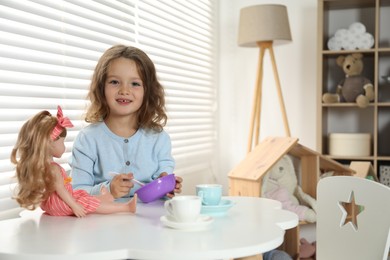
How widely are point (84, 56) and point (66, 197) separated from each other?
0.94 metres

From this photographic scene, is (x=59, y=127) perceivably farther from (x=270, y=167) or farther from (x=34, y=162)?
(x=270, y=167)

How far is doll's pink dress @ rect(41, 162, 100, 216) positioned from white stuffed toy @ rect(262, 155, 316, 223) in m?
1.23

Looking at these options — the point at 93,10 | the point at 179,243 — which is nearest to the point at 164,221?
the point at 179,243

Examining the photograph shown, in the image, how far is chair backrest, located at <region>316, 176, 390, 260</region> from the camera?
4.30 feet

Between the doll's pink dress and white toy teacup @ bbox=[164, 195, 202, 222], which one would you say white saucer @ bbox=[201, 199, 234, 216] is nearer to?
white toy teacup @ bbox=[164, 195, 202, 222]

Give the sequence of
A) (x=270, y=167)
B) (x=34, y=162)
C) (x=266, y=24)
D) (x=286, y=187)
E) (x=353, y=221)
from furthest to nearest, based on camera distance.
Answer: (x=266, y=24) → (x=286, y=187) → (x=270, y=167) → (x=353, y=221) → (x=34, y=162)

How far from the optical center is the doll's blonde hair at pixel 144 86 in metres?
1.70

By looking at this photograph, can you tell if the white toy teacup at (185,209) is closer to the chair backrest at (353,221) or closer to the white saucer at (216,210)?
the white saucer at (216,210)

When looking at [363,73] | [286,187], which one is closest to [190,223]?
[286,187]

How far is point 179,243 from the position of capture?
1.01m

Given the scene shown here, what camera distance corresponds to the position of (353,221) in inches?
56.2

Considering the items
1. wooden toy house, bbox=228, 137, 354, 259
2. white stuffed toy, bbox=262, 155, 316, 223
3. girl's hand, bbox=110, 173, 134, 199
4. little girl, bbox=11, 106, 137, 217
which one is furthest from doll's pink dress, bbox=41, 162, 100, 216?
white stuffed toy, bbox=262, 155, 316, 223

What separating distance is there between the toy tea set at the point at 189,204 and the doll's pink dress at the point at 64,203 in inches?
6.7

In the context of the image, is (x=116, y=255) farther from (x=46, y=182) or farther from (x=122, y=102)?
(x=122, y=102)
